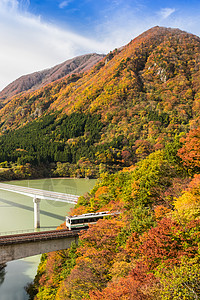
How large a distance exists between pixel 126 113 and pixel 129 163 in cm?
3379

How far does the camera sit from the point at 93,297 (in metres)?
13.0

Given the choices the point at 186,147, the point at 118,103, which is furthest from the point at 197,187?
the point at 118,103

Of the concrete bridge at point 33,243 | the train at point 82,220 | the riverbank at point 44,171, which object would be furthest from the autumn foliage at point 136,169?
the train at point 82,220

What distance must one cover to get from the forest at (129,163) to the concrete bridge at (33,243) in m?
1.40

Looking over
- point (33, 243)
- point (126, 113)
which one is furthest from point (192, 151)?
point (126, 113)

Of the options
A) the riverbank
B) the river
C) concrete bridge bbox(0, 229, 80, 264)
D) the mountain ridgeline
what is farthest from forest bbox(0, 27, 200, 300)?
the river

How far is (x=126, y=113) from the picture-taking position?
11538 centimetres

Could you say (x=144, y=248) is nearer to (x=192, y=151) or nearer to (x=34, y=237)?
(x=192, y=151)

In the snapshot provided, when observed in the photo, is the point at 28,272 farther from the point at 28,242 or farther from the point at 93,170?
the point at 93,170

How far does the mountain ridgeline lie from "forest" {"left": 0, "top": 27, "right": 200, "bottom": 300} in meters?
0.56

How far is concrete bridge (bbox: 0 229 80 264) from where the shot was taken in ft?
67.4

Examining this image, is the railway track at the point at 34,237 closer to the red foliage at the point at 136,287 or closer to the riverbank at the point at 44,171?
the red foliage at the point at 136,287

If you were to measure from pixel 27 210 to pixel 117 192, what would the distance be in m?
23.4

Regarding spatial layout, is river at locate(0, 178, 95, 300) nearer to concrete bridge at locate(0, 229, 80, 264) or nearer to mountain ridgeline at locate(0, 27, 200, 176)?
concrete bridge at locate(0, 229, 80, 264)
